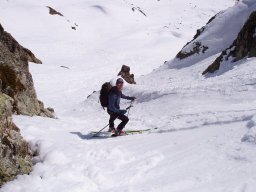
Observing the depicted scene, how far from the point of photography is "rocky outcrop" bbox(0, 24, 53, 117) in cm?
1334

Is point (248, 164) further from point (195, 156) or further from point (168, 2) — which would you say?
point (168, 2)

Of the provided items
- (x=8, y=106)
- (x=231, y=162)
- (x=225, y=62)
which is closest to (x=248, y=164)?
(x=231, y=162)

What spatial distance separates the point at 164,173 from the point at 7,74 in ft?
24.5

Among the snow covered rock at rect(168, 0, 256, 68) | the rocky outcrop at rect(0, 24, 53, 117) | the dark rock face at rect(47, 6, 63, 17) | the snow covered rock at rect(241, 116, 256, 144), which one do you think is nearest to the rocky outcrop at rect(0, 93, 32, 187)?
the rocky outcrop at rect(0, 24, 53, 117)

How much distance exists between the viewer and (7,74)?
1345cm

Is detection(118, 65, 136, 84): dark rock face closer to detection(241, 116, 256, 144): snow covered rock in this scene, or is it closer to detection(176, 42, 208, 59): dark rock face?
detection(176, 42, 208, 59): dark rock face

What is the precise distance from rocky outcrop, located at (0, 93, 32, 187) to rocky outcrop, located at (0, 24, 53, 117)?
4.01m

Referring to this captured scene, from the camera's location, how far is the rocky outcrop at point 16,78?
13344mm

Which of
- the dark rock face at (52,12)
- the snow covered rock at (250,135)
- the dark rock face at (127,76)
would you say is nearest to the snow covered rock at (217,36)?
the dark rock face at (127,76)

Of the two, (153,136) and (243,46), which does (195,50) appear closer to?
(243,46)

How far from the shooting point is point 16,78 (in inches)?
537

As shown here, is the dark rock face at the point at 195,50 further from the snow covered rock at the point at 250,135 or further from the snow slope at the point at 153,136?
the snow covered rock at the point at 250,135

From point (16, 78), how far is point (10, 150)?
18.1 ft

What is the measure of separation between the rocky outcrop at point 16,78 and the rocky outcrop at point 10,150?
401 centimetres
